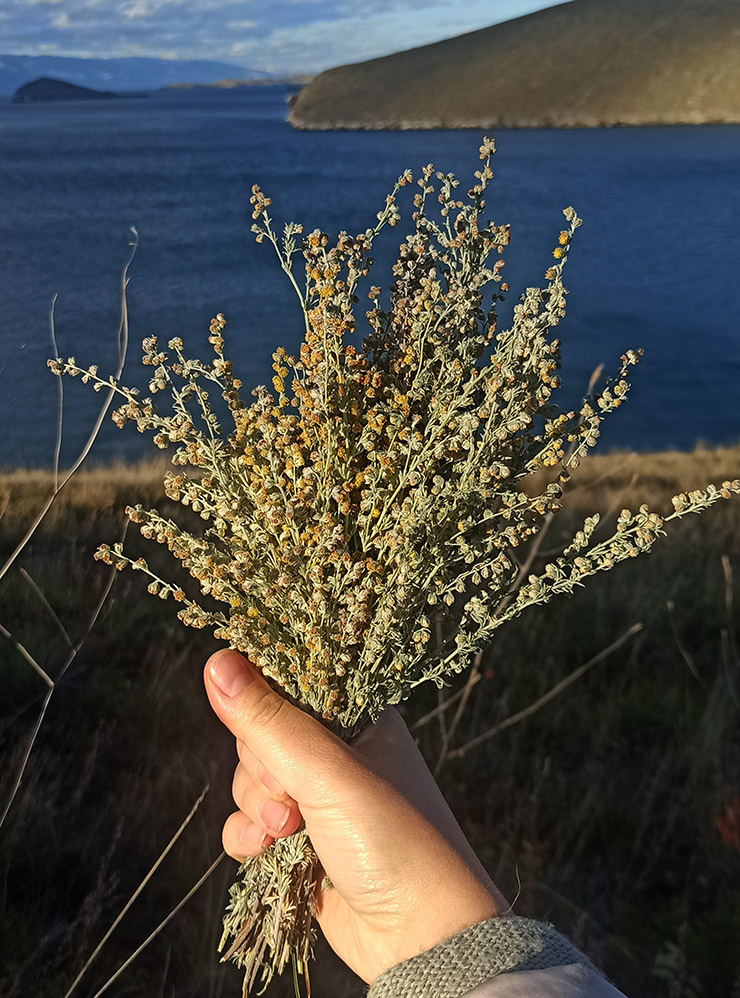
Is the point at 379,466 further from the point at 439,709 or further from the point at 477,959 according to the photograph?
the point at 439,709

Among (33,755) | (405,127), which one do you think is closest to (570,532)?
(33,755)

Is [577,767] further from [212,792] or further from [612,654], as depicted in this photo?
[212,792]

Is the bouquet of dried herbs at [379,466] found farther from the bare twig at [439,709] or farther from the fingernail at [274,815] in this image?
the bare twig at [439,709]

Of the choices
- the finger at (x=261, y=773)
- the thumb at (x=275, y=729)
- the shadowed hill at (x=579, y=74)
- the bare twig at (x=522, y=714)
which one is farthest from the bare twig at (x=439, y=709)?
the shadowed hill at (x=579, y=74)

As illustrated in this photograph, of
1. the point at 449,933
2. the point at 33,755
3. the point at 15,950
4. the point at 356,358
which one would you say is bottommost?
the point at 15,950

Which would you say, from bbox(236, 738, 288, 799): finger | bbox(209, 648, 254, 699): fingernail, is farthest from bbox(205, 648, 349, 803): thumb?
bbox(236, 738, 288, 799): finger

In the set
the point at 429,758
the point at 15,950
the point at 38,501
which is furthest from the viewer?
the point at 38,501

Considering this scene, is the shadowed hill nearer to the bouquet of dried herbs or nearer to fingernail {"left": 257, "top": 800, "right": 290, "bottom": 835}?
the bouquet of dried herbs
